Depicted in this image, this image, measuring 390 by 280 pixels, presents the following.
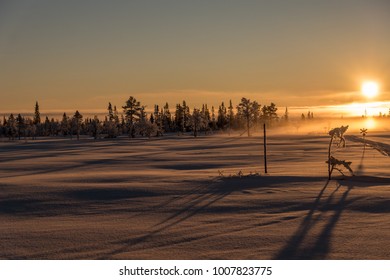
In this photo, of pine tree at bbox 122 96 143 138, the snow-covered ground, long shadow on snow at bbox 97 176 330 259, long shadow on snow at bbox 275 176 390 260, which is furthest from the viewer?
pine tree at bbox 122 96 143 138

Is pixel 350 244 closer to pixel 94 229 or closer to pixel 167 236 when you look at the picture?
pixel 167 236

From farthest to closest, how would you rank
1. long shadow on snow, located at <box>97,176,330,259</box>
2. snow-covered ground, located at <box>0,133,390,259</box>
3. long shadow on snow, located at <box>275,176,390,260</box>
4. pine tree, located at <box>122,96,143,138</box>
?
pine tree, located at <box>122,96,143,138</box>, long shadow on snow, located at <box>97,176,330,259</box>, snow-covered ground, located at <box>0,133,390,259</box>, long shadow on snow, located at <box>275,176,390,260</box>

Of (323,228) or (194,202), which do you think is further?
(194,202)

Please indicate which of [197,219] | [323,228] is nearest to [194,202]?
[197,219]

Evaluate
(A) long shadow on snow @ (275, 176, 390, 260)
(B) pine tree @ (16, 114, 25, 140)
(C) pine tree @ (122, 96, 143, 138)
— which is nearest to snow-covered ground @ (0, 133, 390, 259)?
(A) long shadow on snow @ (275, 176, 390, 260)

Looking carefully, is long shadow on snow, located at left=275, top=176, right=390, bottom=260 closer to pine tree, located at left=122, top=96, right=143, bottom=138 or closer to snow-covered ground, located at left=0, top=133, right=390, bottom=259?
snow-covered ground, located at left=0, top=133, right=390, bottom=259

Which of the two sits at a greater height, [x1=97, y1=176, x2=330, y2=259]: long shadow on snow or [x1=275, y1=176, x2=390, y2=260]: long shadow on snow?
[x1=97, y1=176, x2=330, y2=259]: long shadow on snow

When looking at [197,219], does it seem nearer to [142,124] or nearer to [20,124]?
[142,124]

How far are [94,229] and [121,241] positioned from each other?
1327 mm

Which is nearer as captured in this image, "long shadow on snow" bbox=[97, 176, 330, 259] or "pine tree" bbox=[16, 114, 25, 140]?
"long shadow on snow" bbox=[97, 176, 330, 259]

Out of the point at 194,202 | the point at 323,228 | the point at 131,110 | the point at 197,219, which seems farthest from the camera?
the point at 131,110

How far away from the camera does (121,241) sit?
8.85m

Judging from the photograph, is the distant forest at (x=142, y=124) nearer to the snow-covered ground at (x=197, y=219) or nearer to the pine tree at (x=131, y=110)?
the pine tree at (x=131, y=110)

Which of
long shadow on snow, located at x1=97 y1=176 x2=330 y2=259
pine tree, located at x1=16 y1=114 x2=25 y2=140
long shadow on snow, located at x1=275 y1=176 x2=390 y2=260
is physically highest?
pine tree, located at x1=16 y1=114 x2=25 y2=140
